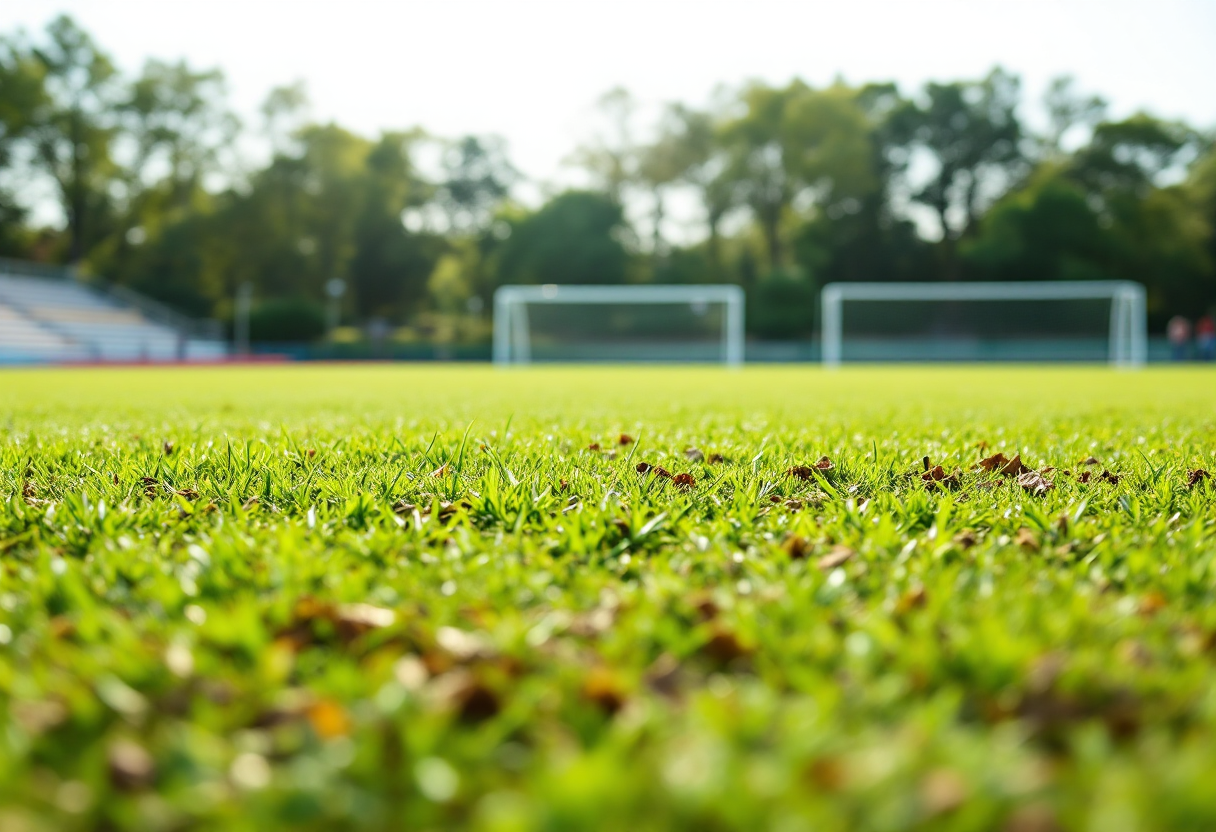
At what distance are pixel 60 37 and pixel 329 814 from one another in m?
59.2

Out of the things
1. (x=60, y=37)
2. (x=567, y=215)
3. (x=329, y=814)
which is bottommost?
(x=329, y=814)

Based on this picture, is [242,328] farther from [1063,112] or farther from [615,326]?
[1063,112]

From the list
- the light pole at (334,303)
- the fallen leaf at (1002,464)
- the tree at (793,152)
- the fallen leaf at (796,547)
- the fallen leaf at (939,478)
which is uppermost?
the tree at (793,152)

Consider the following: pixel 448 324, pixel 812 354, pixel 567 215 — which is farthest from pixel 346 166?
pixel 812 354

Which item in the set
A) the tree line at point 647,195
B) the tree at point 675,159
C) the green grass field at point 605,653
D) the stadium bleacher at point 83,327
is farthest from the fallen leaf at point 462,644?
the tree at point 675,159

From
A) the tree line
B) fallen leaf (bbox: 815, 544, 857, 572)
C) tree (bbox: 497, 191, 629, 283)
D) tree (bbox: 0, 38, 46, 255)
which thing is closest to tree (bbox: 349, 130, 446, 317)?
the tree line

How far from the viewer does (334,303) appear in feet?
166

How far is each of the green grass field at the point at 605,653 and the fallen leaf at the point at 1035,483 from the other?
2.3 inches

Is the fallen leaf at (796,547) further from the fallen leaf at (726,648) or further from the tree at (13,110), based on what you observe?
the tree at (13,110)

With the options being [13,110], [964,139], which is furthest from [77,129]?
[964,139]

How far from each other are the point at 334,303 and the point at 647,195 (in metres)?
19.6

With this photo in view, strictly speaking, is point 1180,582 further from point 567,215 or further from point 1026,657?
point 567,215

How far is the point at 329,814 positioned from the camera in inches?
33.0

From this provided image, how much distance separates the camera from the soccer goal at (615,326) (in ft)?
87.9
